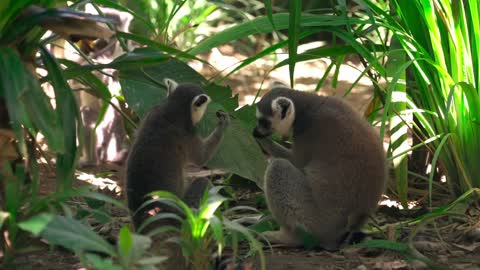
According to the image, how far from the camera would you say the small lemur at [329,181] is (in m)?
4.68

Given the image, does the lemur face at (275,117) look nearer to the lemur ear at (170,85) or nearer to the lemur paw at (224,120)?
the lemur paw at (224,120)

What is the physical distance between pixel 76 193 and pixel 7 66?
0.78 m

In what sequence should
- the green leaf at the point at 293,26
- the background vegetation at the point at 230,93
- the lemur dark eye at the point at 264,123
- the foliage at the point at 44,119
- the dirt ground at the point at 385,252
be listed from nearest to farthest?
the foliage at the point at 44,119
the background vegetation at the point at 230,93
the dirt ground at the point at 385,252
the green leaf at the point at 293,26
the lemur dark eye at the point at 264,123

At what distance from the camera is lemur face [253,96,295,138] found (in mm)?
4945

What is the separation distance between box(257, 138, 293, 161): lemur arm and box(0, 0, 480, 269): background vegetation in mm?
105

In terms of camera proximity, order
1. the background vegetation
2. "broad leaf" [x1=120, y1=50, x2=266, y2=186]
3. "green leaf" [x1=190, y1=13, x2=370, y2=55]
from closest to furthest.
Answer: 1. the background vegetation
2. "broad leaf" [x1=120, y1=50, x2=266, y2=186]
3. "green leaf" [x1=190, y1=13, x2=370, y2=55]

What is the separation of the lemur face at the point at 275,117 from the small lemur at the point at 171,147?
0.21 metres

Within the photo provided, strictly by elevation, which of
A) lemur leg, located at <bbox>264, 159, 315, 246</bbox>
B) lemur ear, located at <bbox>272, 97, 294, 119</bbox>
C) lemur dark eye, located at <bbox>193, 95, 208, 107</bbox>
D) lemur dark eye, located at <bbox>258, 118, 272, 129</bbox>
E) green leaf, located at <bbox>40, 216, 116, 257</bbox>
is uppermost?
lemur dark eye, located at <bbox>193, 95, 208, 107</bbox>

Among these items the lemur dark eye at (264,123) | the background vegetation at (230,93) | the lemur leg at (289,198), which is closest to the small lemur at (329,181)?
the lemur leg at (289,198)

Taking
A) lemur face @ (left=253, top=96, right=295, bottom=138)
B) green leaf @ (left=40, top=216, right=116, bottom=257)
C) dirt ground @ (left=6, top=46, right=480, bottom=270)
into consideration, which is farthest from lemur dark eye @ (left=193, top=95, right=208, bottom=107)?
green leaf @ (left=40, top=216, right=116, bottom=257)

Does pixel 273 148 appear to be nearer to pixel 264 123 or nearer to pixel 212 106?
pixel 264 123

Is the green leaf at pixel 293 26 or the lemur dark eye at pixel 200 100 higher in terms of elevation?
the green leaf at pixel 293 26

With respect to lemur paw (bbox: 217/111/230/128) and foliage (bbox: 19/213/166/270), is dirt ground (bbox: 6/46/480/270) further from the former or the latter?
lemur paw (bbox: 217/111/230/128)

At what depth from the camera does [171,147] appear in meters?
4.67
